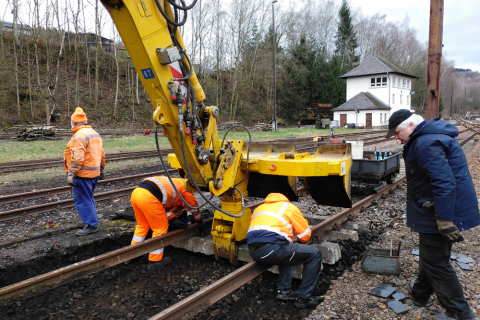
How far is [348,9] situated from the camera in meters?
58.4

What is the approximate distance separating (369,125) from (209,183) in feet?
145

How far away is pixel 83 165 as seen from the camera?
17.9 ft

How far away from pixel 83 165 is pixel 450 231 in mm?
5193

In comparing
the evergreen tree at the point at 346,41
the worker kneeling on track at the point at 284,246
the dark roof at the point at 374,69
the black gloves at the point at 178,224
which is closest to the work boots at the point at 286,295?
the worker kneeling on track at the point at 284,246

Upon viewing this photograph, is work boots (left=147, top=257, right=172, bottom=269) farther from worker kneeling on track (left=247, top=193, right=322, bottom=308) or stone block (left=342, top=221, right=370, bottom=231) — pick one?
stone block (left=342, top=221, right=370, bottom=231)

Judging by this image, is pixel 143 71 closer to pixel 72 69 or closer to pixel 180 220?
pixel 180 220

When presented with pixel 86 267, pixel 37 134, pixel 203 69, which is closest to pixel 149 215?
pixel 86 267

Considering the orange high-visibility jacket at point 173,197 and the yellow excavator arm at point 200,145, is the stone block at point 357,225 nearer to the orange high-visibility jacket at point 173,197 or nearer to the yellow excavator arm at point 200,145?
the yellow excavator arm at point 200,145

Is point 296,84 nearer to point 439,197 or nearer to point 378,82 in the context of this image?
point 378,82

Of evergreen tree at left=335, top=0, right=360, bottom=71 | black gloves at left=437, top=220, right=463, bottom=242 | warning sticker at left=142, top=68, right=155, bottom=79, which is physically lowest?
black gloves at left=437, top=220, right=463, bottom=242

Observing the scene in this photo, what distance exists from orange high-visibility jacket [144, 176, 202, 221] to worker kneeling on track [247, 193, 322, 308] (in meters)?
1.61

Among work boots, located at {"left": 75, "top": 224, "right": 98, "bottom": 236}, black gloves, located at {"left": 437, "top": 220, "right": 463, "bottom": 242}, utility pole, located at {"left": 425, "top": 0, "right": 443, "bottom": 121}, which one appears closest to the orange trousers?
work boots, located at {"left": 75, "top": 224, "right": 98, "bottom": 236}

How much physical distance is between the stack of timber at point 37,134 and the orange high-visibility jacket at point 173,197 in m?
19.0

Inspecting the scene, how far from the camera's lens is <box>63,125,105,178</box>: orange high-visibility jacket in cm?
530
